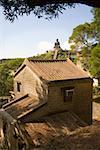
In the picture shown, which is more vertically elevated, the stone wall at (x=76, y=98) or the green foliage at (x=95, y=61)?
the green foliage at (x=95, y=61)

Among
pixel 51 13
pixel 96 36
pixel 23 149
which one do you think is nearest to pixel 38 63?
pixel 23 149

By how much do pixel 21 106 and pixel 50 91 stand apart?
3.02 metres

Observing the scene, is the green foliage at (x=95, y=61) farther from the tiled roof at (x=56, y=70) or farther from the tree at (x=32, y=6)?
the tree at (x=32, y=6)

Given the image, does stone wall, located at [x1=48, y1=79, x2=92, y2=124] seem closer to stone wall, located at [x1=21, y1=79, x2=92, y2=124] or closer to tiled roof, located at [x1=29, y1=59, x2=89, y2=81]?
stone wall, located at [x1=21, y1=79, x2=92, y2=124]

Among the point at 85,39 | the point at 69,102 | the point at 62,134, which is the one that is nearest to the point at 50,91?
the point at 69,102

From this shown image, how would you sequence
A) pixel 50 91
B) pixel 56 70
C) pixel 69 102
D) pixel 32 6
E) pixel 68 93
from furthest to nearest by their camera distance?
1. pixel 56 70
2. pixel 69 102
3. pixel 68 93
4. pixel 50 91
5. pixel 32 6

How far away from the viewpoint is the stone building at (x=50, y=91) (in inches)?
757

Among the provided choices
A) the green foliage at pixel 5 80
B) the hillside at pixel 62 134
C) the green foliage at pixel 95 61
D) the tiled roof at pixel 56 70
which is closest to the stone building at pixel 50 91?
the tiled roof at pixel 56 70

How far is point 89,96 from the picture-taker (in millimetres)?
21656

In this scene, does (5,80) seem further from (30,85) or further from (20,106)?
(20,106)

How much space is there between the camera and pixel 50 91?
63.4ft

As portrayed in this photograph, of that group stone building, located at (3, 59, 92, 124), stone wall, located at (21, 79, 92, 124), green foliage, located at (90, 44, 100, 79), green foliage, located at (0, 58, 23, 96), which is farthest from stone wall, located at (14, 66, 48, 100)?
green foliage, located at (0, 58, 23, 96)

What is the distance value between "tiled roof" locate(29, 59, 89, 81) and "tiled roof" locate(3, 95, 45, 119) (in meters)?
2.42

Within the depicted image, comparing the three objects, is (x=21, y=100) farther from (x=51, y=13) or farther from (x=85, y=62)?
(x=85, y=62)
